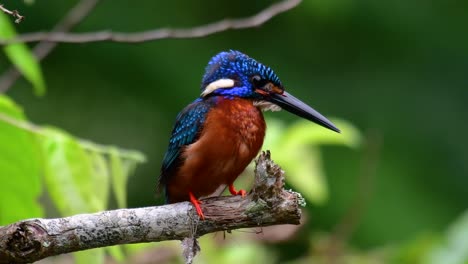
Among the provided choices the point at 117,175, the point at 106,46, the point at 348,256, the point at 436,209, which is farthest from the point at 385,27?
the point at 117,175

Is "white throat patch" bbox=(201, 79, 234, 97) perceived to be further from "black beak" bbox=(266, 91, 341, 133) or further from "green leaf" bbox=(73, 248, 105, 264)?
"green leaf" bbox=(73, 248, 105, 264)

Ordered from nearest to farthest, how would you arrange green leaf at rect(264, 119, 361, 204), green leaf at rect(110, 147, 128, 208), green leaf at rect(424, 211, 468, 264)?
green leaf at rect(110, 147, 128, 208)
green leaf at rect(424, 211, 468, 264)
green leaf at rect(264, 119, 361, 204)

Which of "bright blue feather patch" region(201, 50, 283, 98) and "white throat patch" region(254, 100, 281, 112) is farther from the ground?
"bright blue feather patch" region(201, 50, 283, 98)

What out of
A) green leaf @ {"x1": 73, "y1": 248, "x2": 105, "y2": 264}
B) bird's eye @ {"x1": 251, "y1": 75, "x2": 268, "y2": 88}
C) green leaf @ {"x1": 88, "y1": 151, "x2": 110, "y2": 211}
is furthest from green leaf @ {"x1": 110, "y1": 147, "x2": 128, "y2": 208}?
bird's eye @ {"x1": 251, "y1": 75, "x2": 268, "y2": 88}

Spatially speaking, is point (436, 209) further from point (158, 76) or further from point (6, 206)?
point (6, 206)

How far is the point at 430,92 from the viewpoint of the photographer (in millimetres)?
8688

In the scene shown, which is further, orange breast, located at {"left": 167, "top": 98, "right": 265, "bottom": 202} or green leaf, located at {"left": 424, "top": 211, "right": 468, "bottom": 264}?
green leaf, located at {"left": 424, "top": 211, "right": 468, "bottom": 264}

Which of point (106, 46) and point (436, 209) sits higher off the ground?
point (106, 46)

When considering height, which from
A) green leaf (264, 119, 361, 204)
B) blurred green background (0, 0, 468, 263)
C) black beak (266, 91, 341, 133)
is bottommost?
black beak (266, 91, 341, 133)

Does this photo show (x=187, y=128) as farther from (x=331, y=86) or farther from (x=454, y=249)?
(x=331, y=86)

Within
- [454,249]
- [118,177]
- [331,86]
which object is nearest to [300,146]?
[454,249]

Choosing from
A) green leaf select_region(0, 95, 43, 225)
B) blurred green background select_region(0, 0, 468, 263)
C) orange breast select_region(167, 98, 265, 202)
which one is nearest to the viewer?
green leaf select_region(0, 95, 43, 225)

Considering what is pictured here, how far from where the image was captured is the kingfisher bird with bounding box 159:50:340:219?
3.56m

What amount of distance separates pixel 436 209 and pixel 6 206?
491 cm
